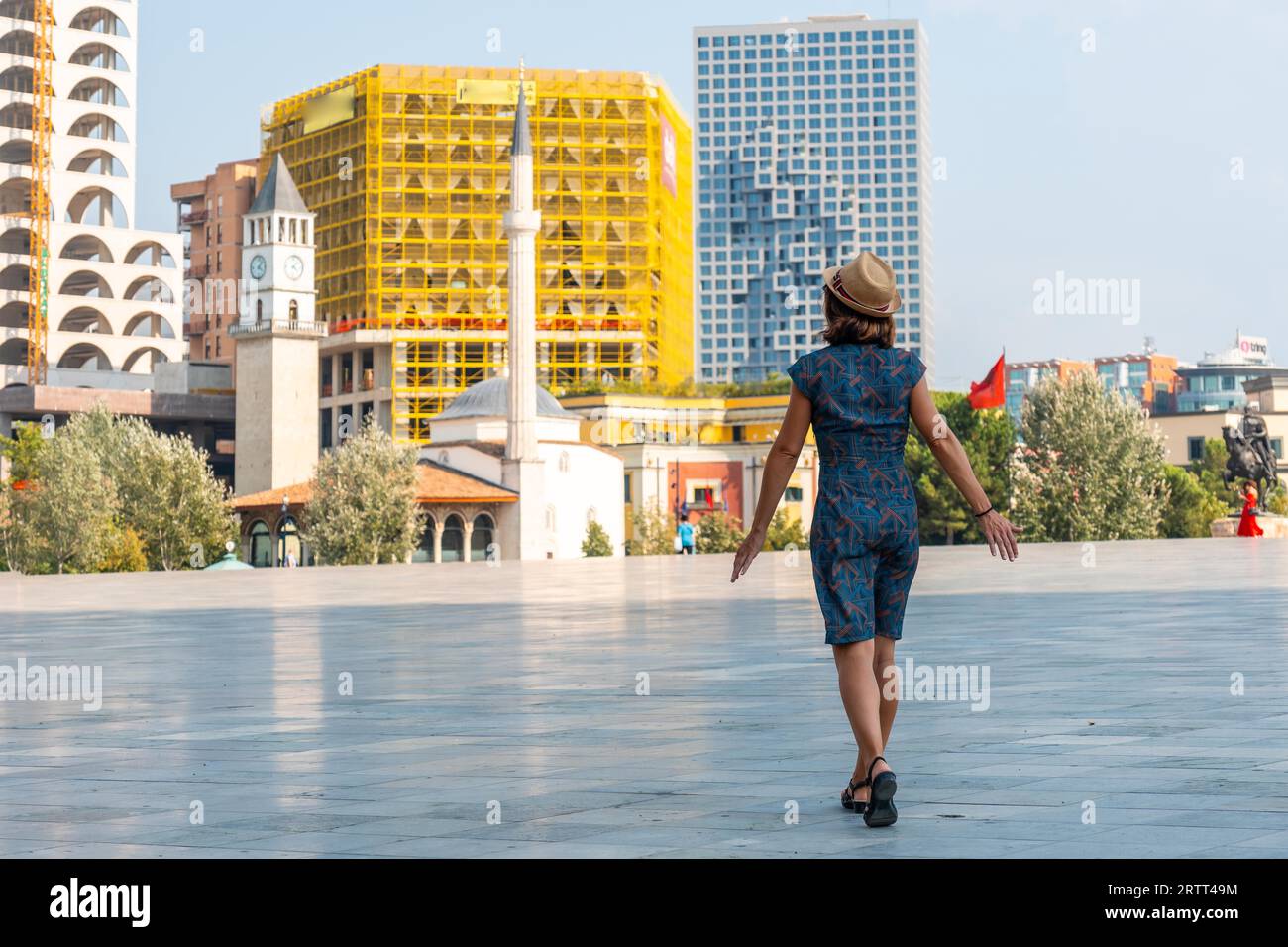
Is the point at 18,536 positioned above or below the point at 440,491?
below

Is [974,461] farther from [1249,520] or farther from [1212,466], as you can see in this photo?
[1249,520]

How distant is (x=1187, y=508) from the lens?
86.8 m

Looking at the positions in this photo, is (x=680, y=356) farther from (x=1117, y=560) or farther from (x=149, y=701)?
(x=149, y=701)

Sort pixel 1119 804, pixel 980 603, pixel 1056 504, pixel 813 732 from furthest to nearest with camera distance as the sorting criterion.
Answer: pixel 1056 504
pixel 980 603
pixel 813 732
pixel 1119 804

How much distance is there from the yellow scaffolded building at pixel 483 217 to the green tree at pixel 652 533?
1799 cm

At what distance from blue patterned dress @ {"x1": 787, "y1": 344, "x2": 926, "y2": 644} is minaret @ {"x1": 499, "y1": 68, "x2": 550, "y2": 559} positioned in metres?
67.1

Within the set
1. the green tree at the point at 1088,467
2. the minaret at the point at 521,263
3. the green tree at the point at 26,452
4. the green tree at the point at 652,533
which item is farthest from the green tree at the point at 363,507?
the green tree at the point at 1088,467

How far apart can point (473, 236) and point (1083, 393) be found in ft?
168

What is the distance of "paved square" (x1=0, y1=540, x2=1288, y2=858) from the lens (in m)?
5.73

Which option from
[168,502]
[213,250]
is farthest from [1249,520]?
[213,250]

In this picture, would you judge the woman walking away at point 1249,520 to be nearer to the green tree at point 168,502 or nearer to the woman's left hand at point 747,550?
the green tree at point 168,502

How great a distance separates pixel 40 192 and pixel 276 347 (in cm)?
1812

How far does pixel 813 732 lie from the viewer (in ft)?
28.2

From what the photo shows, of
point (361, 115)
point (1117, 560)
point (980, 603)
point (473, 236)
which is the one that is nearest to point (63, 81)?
point (361, 115)
